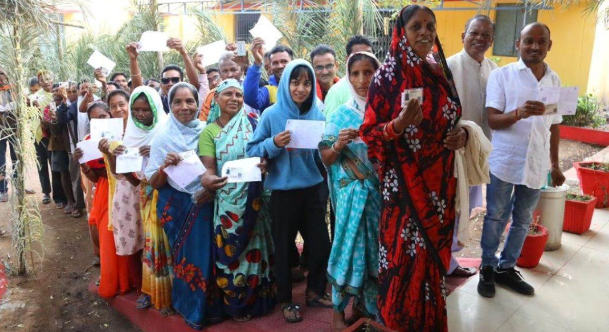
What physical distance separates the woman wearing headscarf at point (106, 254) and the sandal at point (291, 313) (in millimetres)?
1564

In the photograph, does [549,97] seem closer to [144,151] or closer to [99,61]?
[144,151]

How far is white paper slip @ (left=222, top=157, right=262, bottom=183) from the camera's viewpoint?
114 inches

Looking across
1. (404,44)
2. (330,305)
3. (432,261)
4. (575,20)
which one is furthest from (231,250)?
(575,20)

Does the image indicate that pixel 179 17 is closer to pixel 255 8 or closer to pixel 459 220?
pixel 255 8

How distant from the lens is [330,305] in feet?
11.1

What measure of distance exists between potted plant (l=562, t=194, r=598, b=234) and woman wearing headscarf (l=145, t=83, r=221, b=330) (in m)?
3.67

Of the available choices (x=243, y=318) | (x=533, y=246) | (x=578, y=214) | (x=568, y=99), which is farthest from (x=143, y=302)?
(x=578, y=214)

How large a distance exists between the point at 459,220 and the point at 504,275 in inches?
50.9

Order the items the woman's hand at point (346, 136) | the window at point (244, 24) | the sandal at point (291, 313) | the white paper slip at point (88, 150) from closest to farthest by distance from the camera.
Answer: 1. the woman's hand at point (346, 136)
2. the sandal at point (291, 313)
3. the white paper slip at point (88, 150)
4. the window at point (244, 24)

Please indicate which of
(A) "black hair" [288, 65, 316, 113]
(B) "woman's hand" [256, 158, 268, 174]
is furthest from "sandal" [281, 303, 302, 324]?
(A) "black hair" [288, 65, 316, 113]

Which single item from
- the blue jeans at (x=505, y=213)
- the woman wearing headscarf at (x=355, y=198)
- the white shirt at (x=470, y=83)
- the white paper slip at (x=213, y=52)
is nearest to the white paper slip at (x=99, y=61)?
the white paper slip at (x=213, y=52)

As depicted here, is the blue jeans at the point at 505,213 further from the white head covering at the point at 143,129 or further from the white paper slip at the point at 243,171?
the white head covering at the point at 143,129

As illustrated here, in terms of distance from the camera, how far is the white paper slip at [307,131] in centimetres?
288

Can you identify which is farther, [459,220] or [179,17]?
[179,17]
